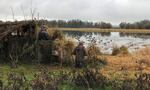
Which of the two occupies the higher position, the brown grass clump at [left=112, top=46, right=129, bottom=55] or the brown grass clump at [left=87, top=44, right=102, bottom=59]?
the brown grass clump at [left=87, top=44, right=102, bottom=59]

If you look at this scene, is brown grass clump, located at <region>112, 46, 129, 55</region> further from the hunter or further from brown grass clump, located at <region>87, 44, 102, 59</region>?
the hunter

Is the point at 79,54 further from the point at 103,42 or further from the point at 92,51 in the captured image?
the point at 103,42

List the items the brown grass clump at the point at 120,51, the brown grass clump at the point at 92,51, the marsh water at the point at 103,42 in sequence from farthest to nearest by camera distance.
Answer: the brown grass clump at the point at 120,51 < the marsh water at the point at 103,42 < the brown grass clump at the point at 92,51

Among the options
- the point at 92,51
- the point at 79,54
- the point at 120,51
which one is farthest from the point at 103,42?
the point at 79,54

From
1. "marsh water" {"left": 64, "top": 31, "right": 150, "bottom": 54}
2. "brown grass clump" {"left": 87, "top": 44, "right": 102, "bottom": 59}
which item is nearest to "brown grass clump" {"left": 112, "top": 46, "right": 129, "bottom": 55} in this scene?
"marsh water" {"left": 64, "top": 31, "right": 150, "bottom": 54}

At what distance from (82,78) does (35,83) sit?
8.27 feet

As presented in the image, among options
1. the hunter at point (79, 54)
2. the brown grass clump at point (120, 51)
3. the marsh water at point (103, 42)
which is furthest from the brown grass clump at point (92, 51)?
the brown grass clump at point (120, 51)

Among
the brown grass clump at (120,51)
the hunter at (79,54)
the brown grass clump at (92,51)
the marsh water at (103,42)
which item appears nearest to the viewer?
the hunter at (79,54)

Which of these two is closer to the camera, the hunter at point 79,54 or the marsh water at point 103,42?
the hunter at point 79,54

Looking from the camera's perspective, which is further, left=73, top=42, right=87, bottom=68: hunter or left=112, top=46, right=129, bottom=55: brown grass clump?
left=112, top=46, right=129, bottom=55: brown grass clump

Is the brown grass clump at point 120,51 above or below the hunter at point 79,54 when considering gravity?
below

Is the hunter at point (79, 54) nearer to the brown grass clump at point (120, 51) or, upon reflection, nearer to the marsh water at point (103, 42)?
the marsh water at point (103, 42)

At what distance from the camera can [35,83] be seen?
8.42 metres

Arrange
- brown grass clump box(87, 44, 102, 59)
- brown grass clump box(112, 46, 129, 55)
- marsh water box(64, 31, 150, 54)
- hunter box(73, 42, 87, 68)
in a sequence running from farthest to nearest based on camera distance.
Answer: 1. brown grass clump box(112, 46, 129, 55)
2. marsh water box(64, 31, 150, 54)
3. brown grass clump box(87, 44, 102, 59)
4. hunter box(73, 42, 87, 68)
